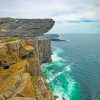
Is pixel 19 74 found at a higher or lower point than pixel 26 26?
lower

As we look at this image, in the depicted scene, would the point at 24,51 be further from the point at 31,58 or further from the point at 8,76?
the point at 8,76

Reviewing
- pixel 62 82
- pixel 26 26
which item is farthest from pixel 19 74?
pixel 26 26

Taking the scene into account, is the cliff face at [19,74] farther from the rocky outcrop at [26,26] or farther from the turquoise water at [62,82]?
the rocky outcrop at [26,26]

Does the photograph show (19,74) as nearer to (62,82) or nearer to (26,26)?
(62,82)

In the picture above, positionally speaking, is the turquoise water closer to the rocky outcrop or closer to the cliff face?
the rocky outcrop

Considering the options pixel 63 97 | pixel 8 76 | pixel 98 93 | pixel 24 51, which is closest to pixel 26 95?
pixel 8 76

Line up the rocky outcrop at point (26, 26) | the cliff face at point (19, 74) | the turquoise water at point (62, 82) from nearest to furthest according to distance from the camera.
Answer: the cliff face at point (19, 74), the turquoise water at point (62, 82), the rocky outcrop at point (26, 26)

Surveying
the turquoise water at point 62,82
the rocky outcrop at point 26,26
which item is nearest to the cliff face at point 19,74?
the turquoise water at point 62,82

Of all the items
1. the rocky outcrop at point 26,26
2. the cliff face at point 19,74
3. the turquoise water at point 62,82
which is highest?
the rocky outcrop at point 26,26
